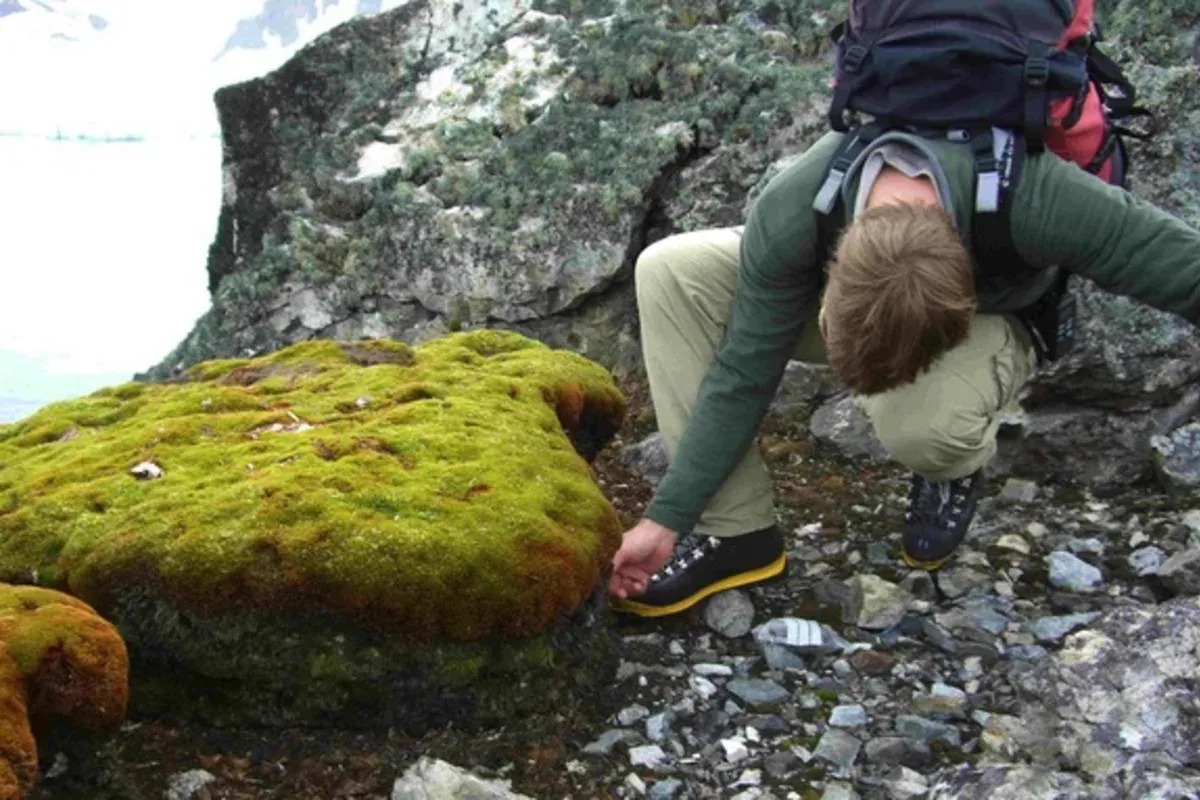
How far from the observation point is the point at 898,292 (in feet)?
15.1

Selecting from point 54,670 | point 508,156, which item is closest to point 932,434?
point 54,670

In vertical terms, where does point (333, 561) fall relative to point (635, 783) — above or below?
above

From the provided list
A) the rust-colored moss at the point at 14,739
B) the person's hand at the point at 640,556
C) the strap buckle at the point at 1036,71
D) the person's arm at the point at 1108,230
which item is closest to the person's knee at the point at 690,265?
the person's hand at the point at 640,556

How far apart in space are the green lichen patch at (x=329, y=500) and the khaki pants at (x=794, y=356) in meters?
0.75

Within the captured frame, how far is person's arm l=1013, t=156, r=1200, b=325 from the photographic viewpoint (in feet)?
16.9

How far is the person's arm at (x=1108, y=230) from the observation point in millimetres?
5160

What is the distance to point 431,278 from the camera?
1045 centimetres

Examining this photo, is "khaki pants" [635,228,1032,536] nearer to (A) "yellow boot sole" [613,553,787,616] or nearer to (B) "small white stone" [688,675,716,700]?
(A) "yellow boot sole" [613,553,787,616]

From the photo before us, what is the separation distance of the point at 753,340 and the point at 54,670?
3.38 meters

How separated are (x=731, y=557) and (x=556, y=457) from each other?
1104 mm

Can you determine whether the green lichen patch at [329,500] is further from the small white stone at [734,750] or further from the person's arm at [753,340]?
the small white stone at [734,750]

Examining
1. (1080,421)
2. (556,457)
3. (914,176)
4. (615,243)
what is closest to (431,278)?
(615,243)

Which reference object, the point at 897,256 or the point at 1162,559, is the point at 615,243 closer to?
the point at 1162,559

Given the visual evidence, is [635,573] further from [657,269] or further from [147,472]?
[147,472]
